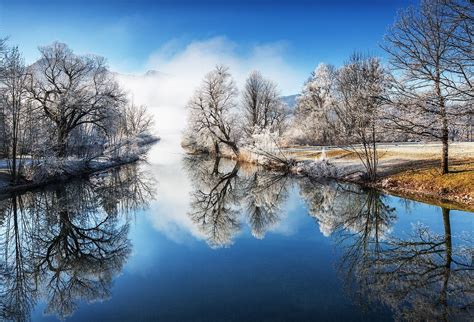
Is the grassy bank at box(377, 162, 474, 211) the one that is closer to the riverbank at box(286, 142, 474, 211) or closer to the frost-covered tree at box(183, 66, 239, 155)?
the riverbank at box(286, 142, 474, 211)

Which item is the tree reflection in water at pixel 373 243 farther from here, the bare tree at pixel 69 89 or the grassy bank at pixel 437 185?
the bare tree at pixel 69 89

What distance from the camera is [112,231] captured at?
13.4 meters

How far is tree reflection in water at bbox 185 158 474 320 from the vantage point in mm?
6977

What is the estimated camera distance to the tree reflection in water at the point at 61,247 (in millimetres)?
8094

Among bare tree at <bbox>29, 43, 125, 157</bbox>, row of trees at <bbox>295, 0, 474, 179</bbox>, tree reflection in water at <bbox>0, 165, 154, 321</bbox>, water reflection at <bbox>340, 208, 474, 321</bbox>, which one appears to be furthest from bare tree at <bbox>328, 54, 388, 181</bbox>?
bare tree at <bbox>29, 43, 125, 157</bbox>

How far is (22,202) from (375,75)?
75.3 ft

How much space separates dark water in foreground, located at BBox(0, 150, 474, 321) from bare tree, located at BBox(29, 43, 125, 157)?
15.3m

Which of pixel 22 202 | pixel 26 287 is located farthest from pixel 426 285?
pixel 22 202

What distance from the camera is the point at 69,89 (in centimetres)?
3198

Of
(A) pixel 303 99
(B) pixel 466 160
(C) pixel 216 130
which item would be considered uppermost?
(A) pixel 303 99

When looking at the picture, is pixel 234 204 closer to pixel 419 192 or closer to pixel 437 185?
pixel 419 192

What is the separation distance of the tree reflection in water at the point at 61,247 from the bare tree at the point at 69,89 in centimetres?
1266

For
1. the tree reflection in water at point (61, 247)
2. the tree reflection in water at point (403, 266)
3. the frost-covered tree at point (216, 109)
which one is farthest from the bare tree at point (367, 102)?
the frost-covered tree at point (216, 109)

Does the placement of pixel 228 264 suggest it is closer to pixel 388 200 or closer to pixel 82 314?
pixel 82 314
